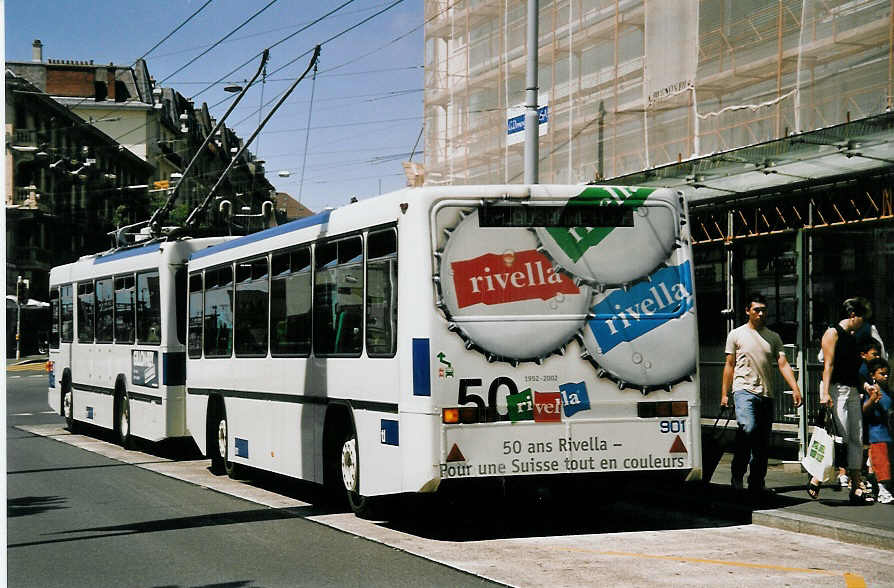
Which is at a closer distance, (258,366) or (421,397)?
(421,397)

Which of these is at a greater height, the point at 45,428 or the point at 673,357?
the point at 673,357

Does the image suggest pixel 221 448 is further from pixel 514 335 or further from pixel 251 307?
pixel 514 335

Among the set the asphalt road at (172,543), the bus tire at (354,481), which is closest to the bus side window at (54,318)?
the asphalt road at (172,543)

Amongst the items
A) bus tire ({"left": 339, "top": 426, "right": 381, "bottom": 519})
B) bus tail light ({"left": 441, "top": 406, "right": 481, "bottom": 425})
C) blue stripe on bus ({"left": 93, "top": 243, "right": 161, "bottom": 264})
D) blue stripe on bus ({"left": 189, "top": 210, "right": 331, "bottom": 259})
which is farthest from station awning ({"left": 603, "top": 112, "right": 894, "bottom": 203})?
blue stripe on bus ({"left": 93, "top": 243, "right": 161, "bottom": 264})

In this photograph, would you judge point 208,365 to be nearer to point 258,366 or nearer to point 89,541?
point 258,366

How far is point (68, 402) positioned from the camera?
945 inches

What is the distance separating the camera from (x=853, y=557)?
900cm

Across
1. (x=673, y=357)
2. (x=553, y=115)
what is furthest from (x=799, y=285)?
(x=553, y=115)

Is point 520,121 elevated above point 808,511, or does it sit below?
above

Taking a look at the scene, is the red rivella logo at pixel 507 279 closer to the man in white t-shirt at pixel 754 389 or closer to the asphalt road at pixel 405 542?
the asphalt road at pixel 405 542

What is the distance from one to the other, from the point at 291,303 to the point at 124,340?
824cm

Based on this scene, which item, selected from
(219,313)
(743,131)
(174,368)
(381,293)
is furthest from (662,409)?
(174,368)

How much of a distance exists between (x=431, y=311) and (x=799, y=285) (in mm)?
5423

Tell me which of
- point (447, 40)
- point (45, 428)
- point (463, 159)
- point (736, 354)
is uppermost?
point (447, 40)
